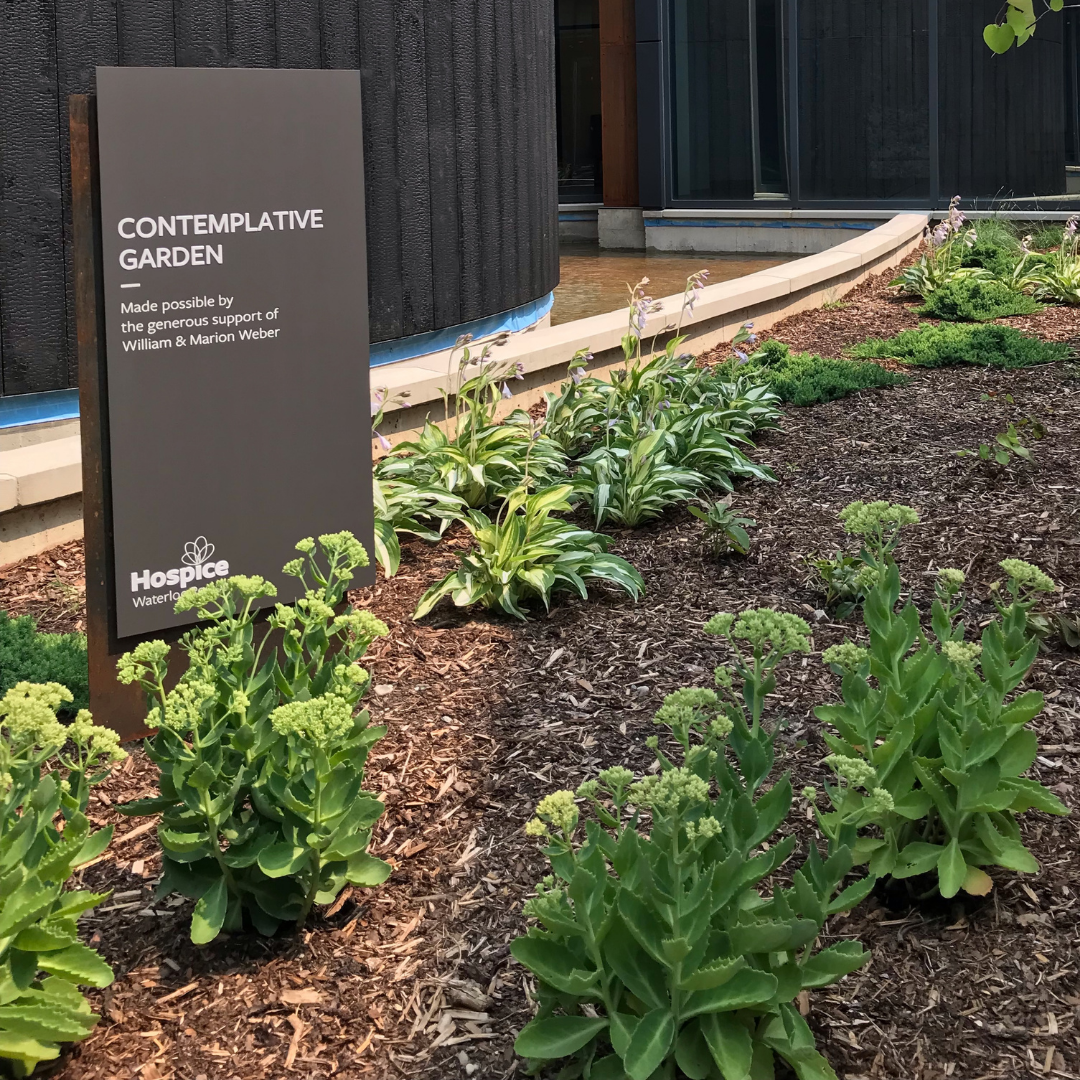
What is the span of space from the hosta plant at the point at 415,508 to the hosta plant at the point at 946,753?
232 centimetres

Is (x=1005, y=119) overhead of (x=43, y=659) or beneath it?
overhead

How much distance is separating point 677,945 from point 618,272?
13.1m

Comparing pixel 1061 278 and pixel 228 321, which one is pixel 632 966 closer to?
pixel 228 321

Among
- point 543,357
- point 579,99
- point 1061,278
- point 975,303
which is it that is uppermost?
point 579,99

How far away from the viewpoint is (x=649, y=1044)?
6.81ft

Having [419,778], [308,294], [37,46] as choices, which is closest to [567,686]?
[419,778]

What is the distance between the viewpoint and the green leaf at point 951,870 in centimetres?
262

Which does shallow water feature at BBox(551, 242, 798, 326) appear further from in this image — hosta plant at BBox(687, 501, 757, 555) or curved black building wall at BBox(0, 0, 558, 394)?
hosta plant at BBox(687, 501, 757, 555)

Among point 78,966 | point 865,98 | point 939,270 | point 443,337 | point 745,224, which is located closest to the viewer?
point 78,966

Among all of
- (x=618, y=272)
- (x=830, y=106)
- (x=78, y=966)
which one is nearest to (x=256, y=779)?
(x=78, y=966)

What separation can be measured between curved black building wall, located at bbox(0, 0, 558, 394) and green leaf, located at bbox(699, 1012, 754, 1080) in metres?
4.53

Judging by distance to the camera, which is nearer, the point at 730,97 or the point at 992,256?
the point at 992,256

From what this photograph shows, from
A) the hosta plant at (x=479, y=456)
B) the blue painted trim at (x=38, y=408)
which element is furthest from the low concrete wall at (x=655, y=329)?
the blue painted trim at (x=38, y=408)

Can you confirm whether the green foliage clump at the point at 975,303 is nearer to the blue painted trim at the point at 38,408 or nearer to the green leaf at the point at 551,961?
the blue painted trim at the point at 38,408
